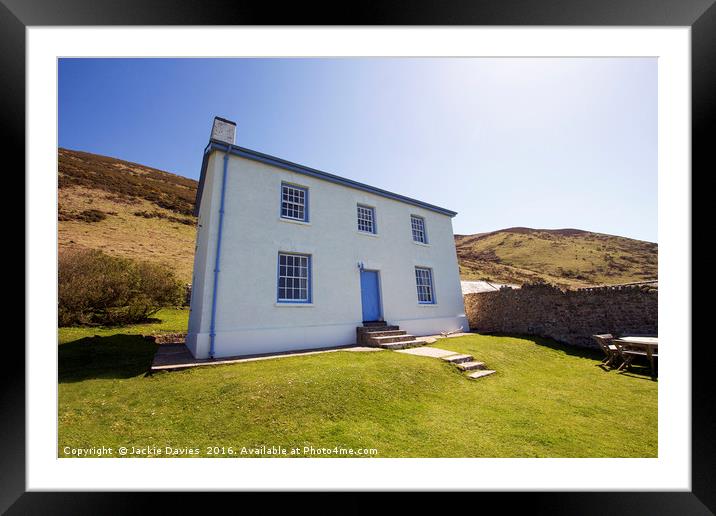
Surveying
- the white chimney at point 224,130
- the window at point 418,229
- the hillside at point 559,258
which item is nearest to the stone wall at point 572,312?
the window at point 418,229

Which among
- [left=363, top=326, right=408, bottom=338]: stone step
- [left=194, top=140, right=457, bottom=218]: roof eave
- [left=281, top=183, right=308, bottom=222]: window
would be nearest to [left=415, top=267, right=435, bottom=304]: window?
[left=363, top=326, right=408, bottom=338]: stone step

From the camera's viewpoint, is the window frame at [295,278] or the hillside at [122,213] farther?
the hillside at [122,213]

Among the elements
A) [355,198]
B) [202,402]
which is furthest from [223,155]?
[202,402]

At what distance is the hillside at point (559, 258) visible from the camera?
2812cm

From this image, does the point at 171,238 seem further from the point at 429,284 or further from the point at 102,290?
the point at 429,284

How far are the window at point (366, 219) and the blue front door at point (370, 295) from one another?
69.4 inches

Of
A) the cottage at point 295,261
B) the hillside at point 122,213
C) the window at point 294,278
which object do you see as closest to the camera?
the cottage at point 295,261

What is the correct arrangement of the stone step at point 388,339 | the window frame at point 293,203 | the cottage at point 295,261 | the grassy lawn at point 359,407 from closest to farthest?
the grassy lawn at point 359,407, the cottage at point 295,261, the stone step at point 388,339, the window frame at point 293,203

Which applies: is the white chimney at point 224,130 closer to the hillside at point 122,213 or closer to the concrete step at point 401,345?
the concrete step at point 401,345

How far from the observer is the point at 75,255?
1112cm

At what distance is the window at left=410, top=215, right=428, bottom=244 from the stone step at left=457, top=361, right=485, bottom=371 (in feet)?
22.6

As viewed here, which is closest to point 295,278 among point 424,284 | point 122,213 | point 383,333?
point 383,333

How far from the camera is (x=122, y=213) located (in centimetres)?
2680

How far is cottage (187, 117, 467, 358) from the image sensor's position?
25.0ft
